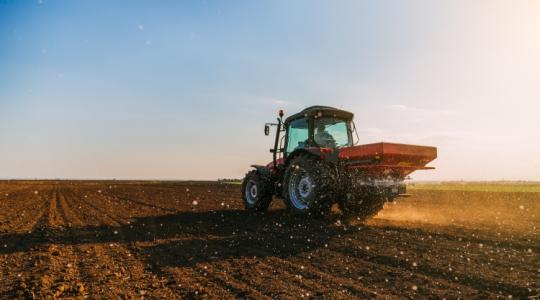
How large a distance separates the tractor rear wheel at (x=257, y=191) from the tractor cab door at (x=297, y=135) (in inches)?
49.5

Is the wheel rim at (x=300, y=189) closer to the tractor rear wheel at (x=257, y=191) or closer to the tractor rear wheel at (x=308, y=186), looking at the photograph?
the tractor rear wheel at (x=308, y=186)

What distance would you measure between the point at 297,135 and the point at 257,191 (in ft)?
7.30

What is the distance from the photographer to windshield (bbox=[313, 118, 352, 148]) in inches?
389

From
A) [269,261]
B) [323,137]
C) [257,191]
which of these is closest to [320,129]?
[323,137]

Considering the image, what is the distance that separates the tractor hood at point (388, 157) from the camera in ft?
25.8

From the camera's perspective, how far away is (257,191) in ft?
37.3

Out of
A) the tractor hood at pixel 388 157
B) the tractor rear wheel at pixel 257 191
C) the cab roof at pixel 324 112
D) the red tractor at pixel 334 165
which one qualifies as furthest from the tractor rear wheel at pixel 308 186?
the tractor rear wheel at pixel 257 191

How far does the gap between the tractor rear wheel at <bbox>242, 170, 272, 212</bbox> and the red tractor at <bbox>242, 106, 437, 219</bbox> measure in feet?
0.72

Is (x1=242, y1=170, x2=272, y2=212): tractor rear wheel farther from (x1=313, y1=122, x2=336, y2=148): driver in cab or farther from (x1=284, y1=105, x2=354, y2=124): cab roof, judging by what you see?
(x1=284, y1=105, x2=354, y2=124): cab roof

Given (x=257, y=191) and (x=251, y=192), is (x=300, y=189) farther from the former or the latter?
(x=251, y=192)

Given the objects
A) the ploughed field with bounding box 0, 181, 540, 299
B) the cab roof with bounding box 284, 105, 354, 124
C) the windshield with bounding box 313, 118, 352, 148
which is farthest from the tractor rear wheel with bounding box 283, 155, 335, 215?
the cab roof with bounding box 284, 105, 354, 124

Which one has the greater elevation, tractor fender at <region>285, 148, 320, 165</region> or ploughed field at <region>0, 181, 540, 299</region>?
tractor fender at <region>285, 148, 320, 165</region>

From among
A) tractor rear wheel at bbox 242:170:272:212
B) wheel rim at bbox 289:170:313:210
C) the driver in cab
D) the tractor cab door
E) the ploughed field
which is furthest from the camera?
tractor rear wheel at bbox 242:170:272:212

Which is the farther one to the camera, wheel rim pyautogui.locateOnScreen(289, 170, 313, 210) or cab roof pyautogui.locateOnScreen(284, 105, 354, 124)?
cab roof pyautogui.locateOnScreen(284, 105, 354, 124)
